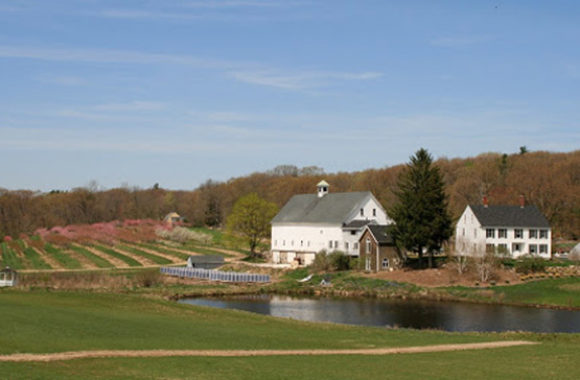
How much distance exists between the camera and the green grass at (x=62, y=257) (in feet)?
245

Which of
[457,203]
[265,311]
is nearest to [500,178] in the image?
[457,203]

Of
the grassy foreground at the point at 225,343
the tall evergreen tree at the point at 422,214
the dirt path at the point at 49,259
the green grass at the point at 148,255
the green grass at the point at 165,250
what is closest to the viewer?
the grassy foreground at the point at 225,343

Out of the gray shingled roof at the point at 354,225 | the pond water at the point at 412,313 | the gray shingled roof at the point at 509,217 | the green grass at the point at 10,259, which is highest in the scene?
the gray shingled roof at the point at 509,217

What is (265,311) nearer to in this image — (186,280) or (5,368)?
(186,280)

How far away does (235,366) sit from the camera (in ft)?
69.3

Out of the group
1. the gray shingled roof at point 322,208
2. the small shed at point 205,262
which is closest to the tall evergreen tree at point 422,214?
the gray shingled roof at point 322,208

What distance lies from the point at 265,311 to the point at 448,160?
4052 inches

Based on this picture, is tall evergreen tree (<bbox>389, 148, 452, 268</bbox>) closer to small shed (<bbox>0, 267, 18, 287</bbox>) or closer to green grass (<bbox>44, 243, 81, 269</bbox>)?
small shed (<bbox>0, 267, 18, 287</bbox>)

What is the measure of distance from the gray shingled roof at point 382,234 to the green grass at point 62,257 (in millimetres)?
30845

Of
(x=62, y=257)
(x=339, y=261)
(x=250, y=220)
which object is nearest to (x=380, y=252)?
(x=339, y=261)

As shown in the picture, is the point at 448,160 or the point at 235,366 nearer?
the point at 235,366

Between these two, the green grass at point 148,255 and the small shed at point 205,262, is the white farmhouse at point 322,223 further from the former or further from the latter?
the green grass at point 148,255

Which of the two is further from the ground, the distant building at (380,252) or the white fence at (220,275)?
the distant building at (380,252)

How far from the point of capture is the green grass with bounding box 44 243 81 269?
7475 centimetres
